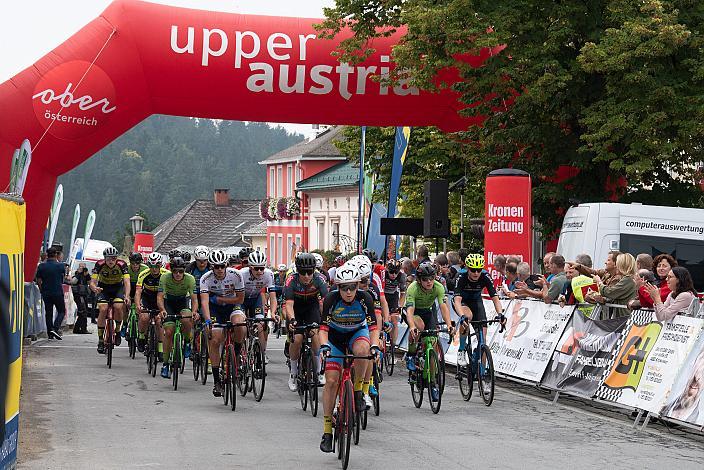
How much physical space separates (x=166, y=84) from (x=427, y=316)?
336 inches

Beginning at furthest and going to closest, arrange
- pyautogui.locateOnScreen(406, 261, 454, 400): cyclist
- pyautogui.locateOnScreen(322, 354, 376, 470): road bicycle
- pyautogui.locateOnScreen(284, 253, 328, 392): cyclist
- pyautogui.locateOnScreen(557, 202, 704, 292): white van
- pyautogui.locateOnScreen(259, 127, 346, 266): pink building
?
pyautogui.locateOnScreen(259, 127, 346, 266): pink building → pyautogui.locateOnScreen(557, 202, 704, 292): white van → pyautogui.locateOnScreen(406, 261, 454, 400): cyclist → pyautogui.locateOnScreen(284, 253, 328, 392): cyclist → pyautogui.locateOnScreen(322, 354, 376, 470): road bicycle

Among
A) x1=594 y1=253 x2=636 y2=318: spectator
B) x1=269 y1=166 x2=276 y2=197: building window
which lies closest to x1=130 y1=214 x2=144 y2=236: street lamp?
x1=269 y1=166 x2=276 y2=197: building window

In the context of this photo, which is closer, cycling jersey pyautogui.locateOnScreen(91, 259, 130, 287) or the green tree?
cycling jersey pyautogui.locateOnScreen(91, 259, 130, 287)

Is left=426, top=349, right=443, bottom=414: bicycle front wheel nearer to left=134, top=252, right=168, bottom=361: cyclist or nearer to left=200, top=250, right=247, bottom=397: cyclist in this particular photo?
left=200, top=250, right=247, bottom=397: cyclist

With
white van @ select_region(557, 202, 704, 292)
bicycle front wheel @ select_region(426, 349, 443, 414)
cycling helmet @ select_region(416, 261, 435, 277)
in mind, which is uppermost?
white van @ select_region(557, 202, 704, 292)

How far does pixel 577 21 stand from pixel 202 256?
9.45 m

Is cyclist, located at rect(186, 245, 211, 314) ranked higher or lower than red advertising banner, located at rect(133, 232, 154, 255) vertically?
lower

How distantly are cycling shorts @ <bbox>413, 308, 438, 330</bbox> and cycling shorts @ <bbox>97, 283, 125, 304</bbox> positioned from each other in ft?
23.5

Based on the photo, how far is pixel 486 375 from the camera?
15.6 metres

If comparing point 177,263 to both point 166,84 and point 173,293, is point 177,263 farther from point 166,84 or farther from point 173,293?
point 166,84

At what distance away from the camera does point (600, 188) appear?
86.9 feet

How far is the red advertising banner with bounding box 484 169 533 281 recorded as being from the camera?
75.3 feet

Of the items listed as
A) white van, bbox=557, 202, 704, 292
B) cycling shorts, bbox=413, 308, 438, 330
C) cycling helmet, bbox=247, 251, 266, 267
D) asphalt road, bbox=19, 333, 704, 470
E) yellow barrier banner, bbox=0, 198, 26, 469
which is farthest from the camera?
white van, bbox=557, 202, 704, 292

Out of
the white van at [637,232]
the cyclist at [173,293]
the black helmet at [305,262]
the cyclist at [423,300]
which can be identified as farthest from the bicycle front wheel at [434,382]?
the white van at [637,232]
